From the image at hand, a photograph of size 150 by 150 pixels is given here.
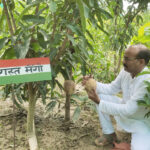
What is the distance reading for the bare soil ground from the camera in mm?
1324

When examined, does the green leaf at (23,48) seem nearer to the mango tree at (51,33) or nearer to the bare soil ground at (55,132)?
the mango tree at (51,33)

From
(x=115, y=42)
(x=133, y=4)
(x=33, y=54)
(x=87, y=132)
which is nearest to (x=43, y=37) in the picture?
(x=33, y=54)

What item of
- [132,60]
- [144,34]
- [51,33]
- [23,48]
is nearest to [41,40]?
[23,48]

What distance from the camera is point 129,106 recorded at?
43.7 inches

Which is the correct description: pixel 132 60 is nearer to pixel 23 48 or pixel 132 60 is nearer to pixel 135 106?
pixel 135 106

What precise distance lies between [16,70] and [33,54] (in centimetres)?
23

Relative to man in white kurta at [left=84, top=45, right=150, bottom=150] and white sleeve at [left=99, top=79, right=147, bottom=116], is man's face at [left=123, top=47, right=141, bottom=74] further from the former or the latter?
white sleeve at [left=99, top=79, right=147, bottom=116]

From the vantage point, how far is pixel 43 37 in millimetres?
942

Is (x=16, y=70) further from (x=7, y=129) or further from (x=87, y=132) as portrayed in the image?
(x=87, y=132)

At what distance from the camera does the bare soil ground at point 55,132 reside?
4.34 feet

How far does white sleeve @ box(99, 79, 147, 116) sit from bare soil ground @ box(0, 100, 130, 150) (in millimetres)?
367

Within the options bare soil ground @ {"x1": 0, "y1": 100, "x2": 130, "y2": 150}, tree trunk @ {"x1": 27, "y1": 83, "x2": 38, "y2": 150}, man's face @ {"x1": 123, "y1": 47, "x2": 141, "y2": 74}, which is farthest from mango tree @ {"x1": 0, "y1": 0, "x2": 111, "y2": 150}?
man's face @ {"x1": 123, "y1": 47, "x2": 141, "y2": 74}

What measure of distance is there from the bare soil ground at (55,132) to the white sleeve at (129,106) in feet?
1.20

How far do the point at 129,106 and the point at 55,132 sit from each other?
0.65 m
